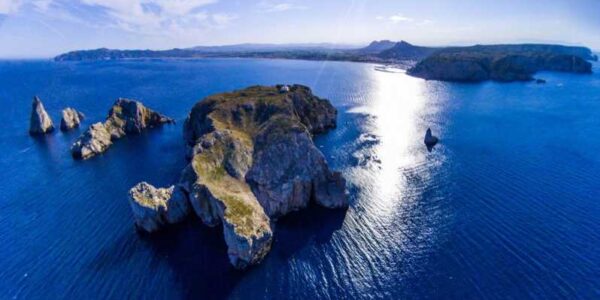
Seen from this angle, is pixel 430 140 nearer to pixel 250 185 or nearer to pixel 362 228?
pixel 362 228

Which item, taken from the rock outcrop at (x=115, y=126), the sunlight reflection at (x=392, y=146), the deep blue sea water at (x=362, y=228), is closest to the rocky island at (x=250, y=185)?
the deep blue sea water at (x=362, y=228)

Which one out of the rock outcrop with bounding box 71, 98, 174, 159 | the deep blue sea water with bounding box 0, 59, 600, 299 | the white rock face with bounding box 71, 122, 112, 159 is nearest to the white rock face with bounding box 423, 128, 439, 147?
the deep blue sea water with bounding box 0, 59, 600, 299

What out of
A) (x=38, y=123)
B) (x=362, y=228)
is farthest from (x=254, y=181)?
(x=38, y=123)

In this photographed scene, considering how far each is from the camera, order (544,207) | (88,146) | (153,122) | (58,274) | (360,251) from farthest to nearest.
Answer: (153,122) → (88,146) → (544,207) → (360,251) → (58,274)

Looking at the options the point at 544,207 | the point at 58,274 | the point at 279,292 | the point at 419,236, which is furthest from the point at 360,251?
the point at 58,274

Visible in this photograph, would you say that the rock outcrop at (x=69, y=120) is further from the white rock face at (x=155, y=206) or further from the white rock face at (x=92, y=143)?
the white rock face at (x=155, y=206)

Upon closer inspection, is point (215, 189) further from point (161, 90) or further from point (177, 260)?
point (161, 90)

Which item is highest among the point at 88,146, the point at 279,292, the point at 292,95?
the point at 292,95

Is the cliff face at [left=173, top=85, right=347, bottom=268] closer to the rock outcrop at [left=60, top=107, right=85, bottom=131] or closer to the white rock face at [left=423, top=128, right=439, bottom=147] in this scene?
the white rock face at [left=423, top=128, right=439, bottom=147]
